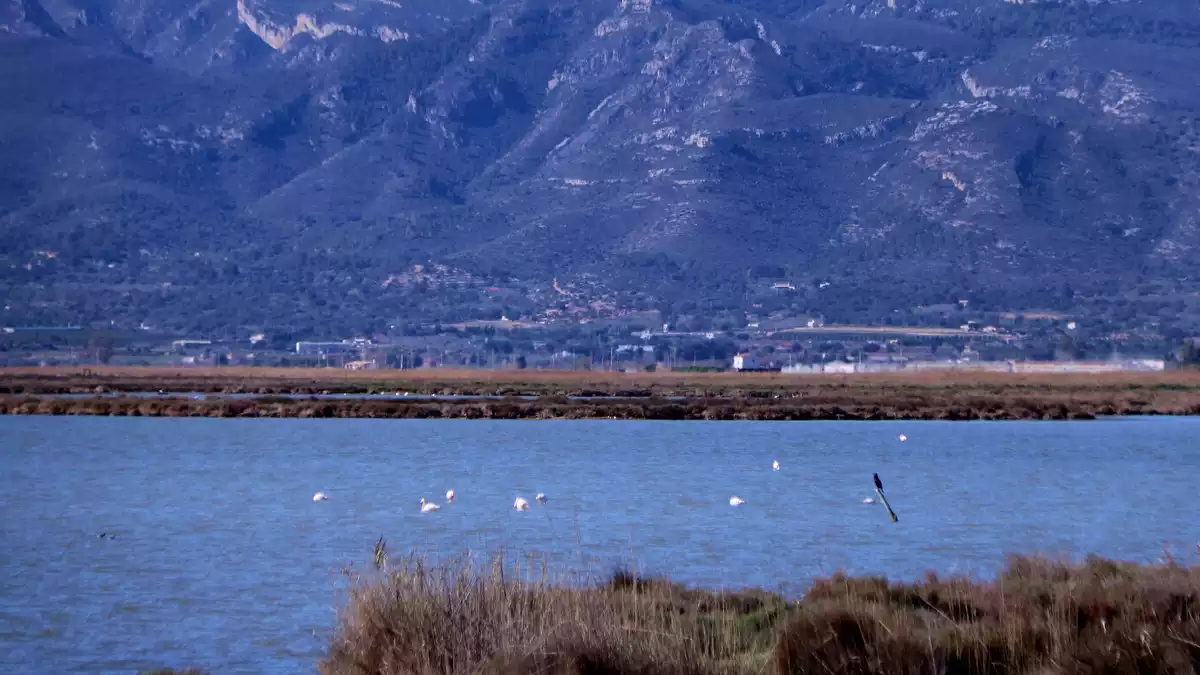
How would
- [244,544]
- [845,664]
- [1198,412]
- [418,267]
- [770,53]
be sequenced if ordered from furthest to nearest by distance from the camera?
1. [770,53]
2. [418,267]
3. [1198,412]
4. [244,544]
5. [845,664]

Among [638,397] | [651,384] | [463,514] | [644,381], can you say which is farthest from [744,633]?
[644,381]

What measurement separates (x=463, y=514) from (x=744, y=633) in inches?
536

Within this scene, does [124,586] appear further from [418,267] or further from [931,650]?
[418,267]

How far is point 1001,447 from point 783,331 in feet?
367

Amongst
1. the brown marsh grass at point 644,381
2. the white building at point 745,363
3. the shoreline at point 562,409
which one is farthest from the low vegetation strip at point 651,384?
the white building at point 745,363

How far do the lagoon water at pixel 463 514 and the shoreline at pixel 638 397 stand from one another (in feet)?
28.4

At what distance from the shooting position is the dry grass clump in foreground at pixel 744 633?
485 inches

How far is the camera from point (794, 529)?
25578mm

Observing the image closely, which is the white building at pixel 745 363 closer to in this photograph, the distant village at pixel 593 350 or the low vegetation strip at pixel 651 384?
the distant village at pixel 593 350

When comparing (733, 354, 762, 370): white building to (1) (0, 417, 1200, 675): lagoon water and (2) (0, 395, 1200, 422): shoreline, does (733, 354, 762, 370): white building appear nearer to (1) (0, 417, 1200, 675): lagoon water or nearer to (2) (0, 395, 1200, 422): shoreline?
(2) (0, 395, 1200, 422): shoreline

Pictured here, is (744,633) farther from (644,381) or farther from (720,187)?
(720,187)

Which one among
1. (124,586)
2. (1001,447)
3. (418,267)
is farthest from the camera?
(418,267)

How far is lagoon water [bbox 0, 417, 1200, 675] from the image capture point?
1798cm

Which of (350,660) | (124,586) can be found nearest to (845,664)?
(350,660)
